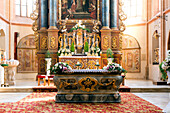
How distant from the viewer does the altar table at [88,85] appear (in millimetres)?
8406

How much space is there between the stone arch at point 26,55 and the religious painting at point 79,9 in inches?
149

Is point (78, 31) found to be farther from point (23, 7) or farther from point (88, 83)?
point (88, 83)

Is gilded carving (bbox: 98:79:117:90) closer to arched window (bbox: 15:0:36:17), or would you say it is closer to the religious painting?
the religious painting

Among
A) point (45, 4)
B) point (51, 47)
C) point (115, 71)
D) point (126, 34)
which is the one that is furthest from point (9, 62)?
point (126, 34)

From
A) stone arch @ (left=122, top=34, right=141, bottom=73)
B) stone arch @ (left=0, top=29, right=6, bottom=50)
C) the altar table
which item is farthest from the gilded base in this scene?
stone arch @ (left=122, top=34, right=141, bottom=73)

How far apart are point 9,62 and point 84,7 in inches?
231

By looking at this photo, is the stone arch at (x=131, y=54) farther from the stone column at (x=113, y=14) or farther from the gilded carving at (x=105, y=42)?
the gilded carving at (x=105, y=42)

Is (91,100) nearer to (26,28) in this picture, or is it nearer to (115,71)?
(115,71)

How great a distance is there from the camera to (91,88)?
8.46 metres

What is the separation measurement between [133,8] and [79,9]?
5.00 meters

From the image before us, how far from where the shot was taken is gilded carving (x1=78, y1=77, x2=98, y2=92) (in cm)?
842

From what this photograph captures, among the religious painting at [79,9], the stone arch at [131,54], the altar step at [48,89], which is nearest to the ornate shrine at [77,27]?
the religious painting at [79,9]

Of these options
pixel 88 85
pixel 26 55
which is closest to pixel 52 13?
pixel 26 55

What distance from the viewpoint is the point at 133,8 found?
19.5 metres
